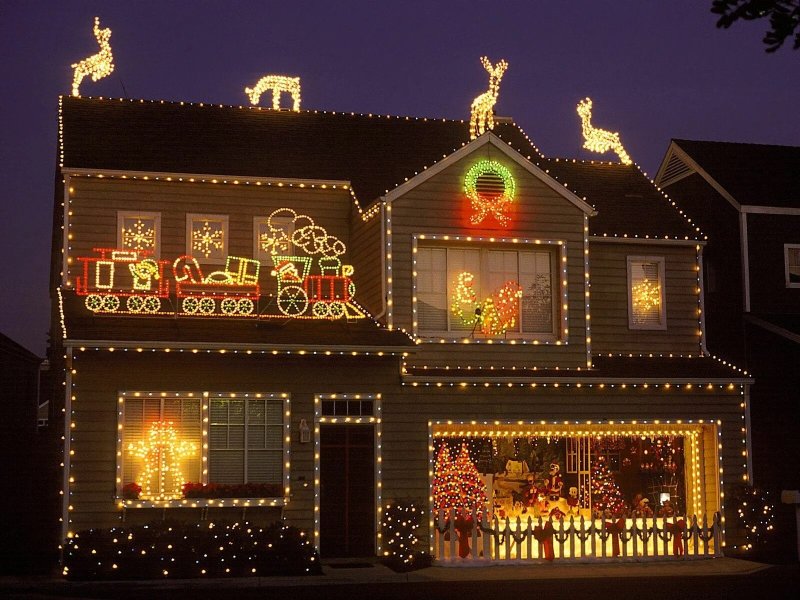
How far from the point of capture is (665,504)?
2608cm

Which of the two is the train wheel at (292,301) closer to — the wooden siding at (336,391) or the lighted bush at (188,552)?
the wooden siding at (336,391)

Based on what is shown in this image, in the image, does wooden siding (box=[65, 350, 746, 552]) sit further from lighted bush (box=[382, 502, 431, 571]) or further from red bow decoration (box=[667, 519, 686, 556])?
red bow decoration (box=[667, 519, 686, 556])

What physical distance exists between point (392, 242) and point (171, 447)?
236 inches

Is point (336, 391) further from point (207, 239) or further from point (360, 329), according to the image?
point (207, 239)

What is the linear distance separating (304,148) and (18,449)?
469 inches

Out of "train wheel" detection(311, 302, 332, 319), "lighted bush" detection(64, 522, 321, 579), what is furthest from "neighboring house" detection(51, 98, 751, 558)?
"lighted bush" detection(64, 522, 321, 579)

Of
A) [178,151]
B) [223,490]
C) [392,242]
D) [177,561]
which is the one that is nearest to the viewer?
[177,561]

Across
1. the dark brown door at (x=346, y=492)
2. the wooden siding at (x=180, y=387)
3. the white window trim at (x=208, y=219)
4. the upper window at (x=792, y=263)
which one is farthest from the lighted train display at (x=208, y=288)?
the upper window at (x=792, y=263)

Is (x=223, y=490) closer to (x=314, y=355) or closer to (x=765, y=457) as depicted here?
(x=314, y=355)

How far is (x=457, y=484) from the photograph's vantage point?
2480 cm

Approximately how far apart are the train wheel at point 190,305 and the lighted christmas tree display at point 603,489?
10.6m

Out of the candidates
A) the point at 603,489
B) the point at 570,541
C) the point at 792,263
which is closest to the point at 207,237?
the point at 570,541

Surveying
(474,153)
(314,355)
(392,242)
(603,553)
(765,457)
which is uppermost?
(474,153)

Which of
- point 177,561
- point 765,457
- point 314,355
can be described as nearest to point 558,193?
point 314,355
